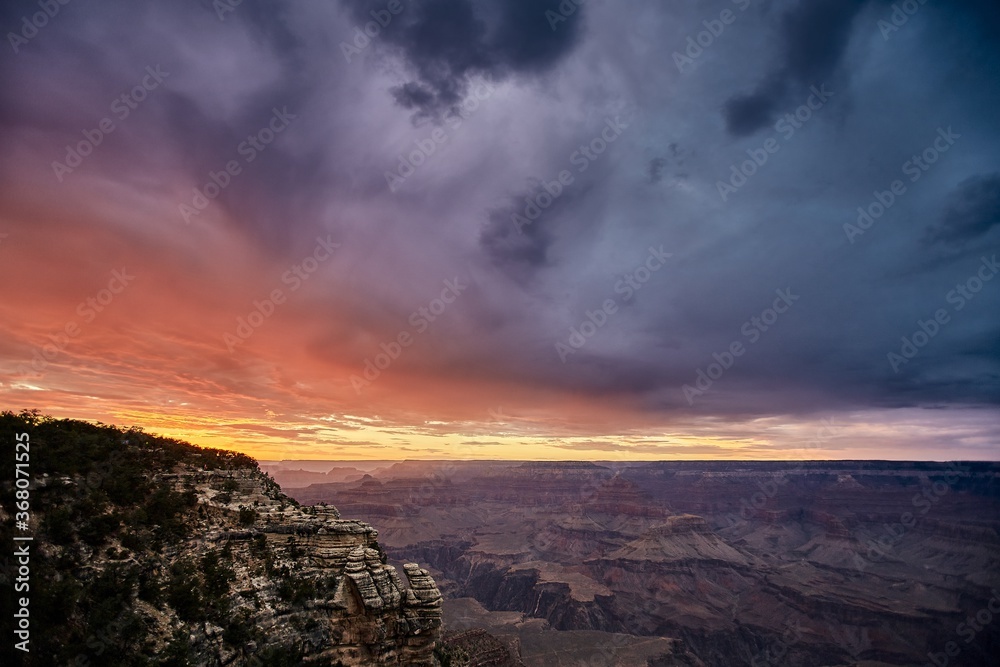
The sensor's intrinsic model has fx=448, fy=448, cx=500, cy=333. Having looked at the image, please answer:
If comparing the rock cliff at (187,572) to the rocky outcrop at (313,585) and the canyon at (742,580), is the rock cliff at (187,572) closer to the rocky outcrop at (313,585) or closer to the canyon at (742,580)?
the rocky outcrop at (313,585)

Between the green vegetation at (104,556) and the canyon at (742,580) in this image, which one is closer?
the green vegetation at (104,556)

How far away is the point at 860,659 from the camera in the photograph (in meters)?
86.2

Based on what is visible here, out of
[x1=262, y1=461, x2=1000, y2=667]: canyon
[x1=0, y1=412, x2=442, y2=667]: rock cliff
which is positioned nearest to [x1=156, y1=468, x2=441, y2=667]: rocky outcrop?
[x1=0, y1=412, x2=442, y2=667]: rock cliff

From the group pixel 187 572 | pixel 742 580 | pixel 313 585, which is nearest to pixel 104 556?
pixel 187 572

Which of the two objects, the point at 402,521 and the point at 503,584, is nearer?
the point at 503,584

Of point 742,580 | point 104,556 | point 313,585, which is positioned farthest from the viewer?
point 742,580

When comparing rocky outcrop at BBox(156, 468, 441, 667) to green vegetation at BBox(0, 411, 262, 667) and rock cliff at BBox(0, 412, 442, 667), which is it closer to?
rock cliff at BBox(0, 412, 442, 667)

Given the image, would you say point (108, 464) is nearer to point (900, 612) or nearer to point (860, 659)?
point (860, 659)

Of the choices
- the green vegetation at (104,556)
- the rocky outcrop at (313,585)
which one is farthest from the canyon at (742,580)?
the green vegetation at (104,556)

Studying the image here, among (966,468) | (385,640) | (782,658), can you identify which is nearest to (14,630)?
(385,640)

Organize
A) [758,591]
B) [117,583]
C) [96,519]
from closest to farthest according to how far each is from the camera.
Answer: [117,583]
[96,519]
[758,591]

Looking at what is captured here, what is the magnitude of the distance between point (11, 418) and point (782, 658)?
12058 cm

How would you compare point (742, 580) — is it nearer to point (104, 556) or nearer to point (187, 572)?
point (187, 572)

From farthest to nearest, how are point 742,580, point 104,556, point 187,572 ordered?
point 742,580
point 187,572
point 104,556
